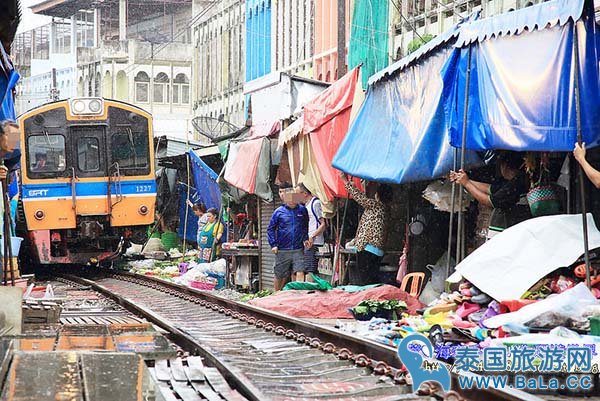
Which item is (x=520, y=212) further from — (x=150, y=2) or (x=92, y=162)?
(x=150, y=2)

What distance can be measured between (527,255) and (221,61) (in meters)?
27.8

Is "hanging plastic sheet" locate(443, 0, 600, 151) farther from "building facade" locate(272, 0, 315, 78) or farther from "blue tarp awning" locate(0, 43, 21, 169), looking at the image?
"building facade" locate(272, 0, 315, 78)

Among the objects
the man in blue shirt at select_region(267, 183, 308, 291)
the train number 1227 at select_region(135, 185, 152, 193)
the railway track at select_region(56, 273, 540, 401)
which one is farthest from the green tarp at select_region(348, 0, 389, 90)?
the railway track at select_region(56, 273, 540, 401)

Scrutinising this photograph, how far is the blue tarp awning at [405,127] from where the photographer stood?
394 inches

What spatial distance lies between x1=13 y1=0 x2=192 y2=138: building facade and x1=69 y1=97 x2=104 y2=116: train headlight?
23862mm

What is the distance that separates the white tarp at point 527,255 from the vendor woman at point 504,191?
72 centimetres

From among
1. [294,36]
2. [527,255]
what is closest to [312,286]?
[527,255]

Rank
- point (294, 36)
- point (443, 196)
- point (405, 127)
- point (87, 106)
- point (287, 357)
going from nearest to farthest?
1. point (287, 357)
2. point (443, 196)
3. point (405, 127)
4. point (87, 106)
5. point (294, 36)

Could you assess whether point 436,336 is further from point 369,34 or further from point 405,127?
point 369,34

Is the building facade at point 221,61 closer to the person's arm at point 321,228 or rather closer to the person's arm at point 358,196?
the person's arm at point 321,228

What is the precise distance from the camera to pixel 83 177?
18.7 meters

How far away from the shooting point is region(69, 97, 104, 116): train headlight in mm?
18844

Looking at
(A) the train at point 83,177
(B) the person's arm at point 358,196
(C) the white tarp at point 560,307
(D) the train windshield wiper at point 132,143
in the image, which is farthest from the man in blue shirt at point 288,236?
(C) the white tarp at point 560,307

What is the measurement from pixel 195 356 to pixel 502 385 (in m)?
2.86
